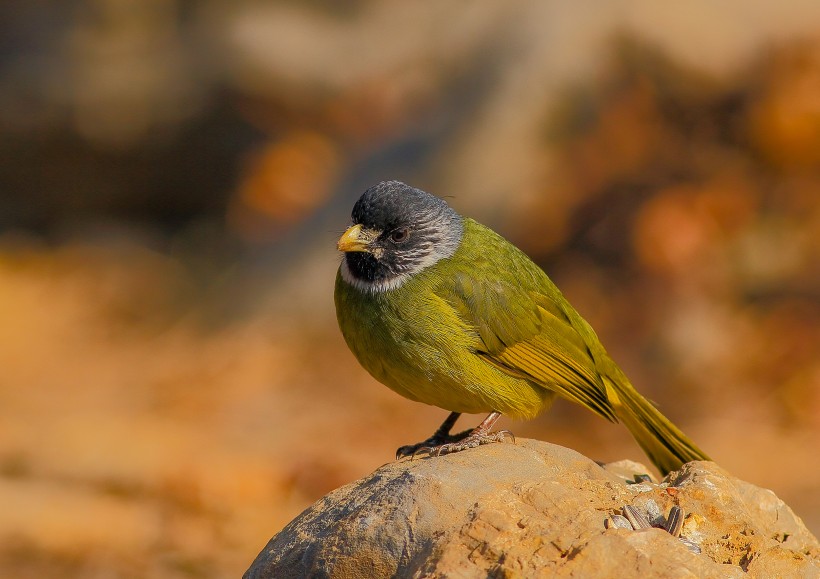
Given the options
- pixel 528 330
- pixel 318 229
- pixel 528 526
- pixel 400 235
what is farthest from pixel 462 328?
pixel 318 229

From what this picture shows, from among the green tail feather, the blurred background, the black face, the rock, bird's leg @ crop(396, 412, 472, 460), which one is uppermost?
the blurred background

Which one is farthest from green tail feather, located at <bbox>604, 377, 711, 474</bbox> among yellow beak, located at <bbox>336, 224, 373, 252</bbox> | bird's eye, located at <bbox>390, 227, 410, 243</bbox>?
yellow beak, located at <bbox>336, 224, 373, 252</bbox>

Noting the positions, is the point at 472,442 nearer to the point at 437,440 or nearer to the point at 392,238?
the point at 437,440

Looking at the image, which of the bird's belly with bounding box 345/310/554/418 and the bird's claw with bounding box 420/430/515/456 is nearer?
the bird's claw with bounding box 420/430/515/456

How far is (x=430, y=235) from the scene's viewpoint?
213 inches

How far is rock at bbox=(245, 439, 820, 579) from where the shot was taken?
3.46 meters

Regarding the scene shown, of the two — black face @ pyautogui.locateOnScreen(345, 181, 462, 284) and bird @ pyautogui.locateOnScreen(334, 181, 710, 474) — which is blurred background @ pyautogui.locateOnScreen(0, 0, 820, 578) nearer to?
bird @ pyautogui.locateOnScreen(334, 181, 710, 474)

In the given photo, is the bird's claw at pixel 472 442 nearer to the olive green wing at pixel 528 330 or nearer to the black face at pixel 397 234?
the olive green wing at pixel 528 330

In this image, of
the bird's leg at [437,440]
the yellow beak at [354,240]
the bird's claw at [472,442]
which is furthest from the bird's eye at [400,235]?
the bird's claw at [472,442]

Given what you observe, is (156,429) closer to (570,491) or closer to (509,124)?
(509,124)

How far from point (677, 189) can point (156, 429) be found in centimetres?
509

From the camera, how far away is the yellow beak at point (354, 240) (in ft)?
17.0

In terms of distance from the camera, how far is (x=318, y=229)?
11.1 metres

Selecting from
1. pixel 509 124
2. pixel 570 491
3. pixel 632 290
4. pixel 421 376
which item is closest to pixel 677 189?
pixel 632 290
